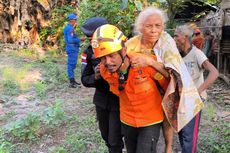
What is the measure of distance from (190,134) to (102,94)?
1.07 metres

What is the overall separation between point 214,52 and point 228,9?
167 centimetres

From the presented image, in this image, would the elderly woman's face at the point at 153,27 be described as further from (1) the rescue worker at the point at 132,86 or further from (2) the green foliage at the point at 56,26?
(2) the green foliage at the point at 56,26

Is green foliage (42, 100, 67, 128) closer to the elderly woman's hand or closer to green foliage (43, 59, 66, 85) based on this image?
the elderly woman's hand

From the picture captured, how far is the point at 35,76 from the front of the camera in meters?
8.95

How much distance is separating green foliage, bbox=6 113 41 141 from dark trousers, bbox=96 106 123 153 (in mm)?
1734

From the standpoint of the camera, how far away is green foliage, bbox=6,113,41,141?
450cm

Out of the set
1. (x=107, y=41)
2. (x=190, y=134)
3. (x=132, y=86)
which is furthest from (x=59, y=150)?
(x=107, y=41)

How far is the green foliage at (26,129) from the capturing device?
4.50 meters

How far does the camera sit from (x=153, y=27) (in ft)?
7.87

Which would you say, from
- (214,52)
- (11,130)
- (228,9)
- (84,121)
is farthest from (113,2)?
(214,52)

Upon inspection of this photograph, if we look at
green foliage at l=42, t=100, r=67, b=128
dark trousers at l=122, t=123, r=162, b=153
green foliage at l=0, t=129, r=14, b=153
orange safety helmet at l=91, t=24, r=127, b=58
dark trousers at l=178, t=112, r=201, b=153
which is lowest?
green foliage at l=0, t=129, r=14, b=153

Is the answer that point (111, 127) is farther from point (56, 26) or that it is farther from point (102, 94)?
point (56, 26)

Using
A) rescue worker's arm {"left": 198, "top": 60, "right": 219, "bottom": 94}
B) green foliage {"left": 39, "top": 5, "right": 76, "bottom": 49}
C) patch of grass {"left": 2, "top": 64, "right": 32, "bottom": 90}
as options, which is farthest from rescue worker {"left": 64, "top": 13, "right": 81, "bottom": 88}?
green foliage {"left": 39, "top": 5, "right": 76, "bottom": 49}

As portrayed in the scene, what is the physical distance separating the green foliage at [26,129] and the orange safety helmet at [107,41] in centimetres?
274
